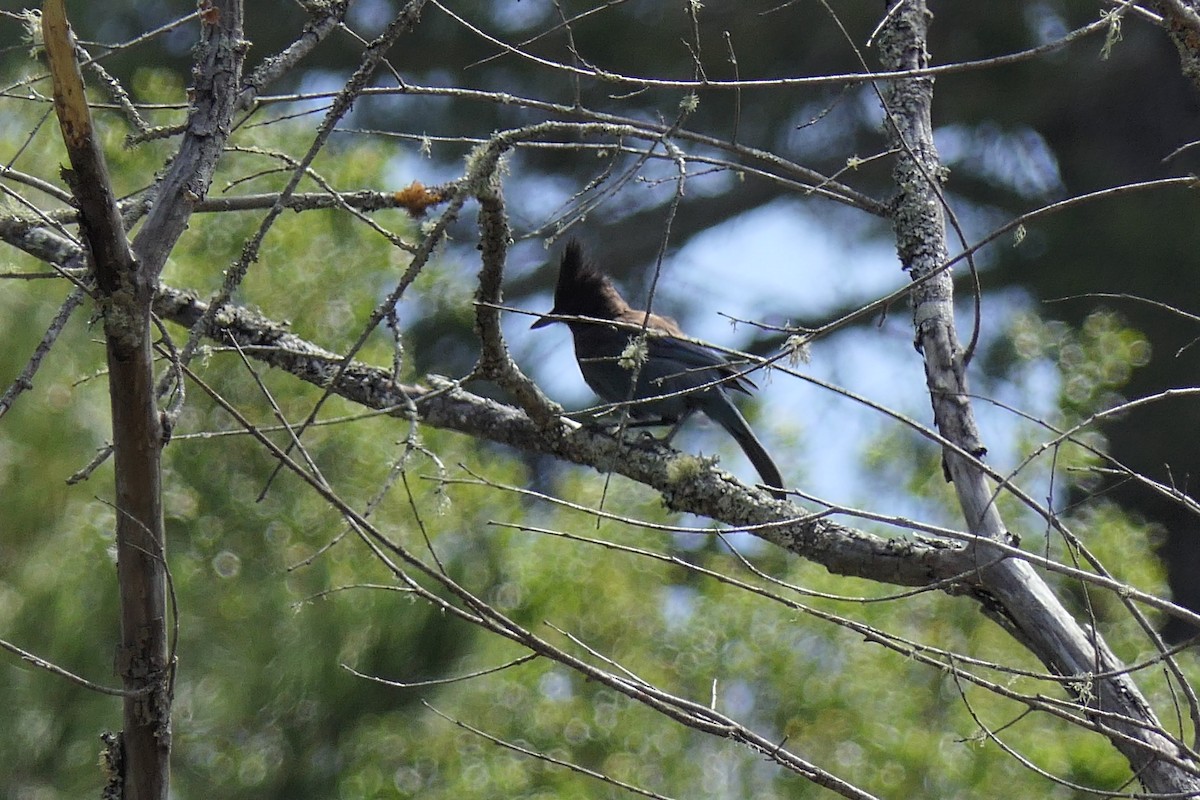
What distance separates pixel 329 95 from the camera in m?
2.16

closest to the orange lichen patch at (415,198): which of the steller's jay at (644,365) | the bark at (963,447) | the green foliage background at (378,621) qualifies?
the bark at (963,447)

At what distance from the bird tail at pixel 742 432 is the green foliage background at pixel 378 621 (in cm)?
92

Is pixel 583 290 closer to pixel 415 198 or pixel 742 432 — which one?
pixel 742 432

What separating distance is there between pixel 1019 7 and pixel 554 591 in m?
4.02

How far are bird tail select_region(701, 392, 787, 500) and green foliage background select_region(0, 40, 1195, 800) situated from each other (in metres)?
0.92

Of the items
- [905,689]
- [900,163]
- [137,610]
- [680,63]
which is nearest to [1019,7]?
[680,63]

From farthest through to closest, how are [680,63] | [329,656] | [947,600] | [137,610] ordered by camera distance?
[680,63]
[947,600]
[329,656]
[137,610]

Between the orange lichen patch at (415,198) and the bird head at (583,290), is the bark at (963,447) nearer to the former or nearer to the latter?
the orange lichen patch at (415,198)

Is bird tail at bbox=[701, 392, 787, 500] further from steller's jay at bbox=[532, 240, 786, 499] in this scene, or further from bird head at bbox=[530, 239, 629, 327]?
bird head at bbox=[530, 239, 629, 327]

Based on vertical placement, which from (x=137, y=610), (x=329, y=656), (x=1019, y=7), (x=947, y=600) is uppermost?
(x=1019, y=7)

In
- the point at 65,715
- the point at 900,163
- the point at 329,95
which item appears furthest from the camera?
the point at 65,715

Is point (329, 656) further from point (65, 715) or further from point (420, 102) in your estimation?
point (420, 102)

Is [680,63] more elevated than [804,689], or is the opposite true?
[680,63]

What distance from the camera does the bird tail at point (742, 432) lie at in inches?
175
